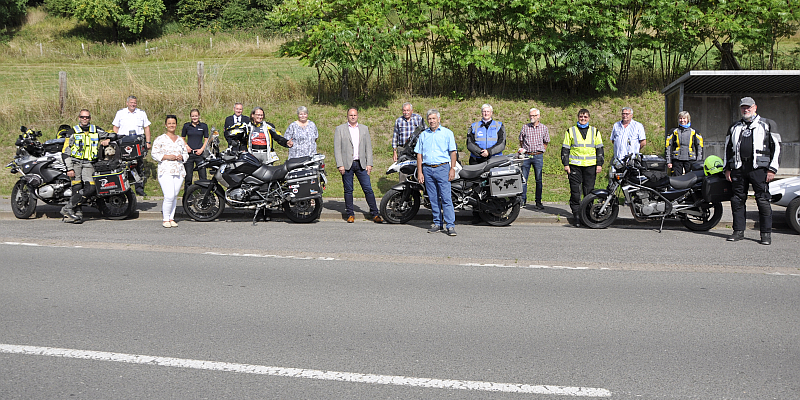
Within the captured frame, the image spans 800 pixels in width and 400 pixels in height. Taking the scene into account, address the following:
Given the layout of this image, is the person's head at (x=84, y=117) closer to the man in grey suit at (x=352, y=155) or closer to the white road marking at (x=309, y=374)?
the man in grey suit at (x=352, y=155)

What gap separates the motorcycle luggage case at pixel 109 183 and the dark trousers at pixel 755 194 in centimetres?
1002

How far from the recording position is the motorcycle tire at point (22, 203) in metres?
12.5

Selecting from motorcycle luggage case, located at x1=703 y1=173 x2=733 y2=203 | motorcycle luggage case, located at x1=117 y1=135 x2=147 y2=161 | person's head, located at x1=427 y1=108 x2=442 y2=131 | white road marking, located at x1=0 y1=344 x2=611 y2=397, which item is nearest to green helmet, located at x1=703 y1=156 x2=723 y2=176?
motorcycle luggage case, located at x1=703 y1=173 x2=733 y2=203

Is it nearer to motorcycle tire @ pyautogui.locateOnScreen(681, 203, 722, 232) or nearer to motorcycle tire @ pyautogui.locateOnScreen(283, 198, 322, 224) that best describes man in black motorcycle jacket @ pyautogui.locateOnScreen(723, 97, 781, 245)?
motorcycle tire @ pyautogui.locateOnScreen(681, 203, 722, 232)

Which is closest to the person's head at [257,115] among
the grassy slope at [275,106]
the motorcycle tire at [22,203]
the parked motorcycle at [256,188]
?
the parked motorcycle at [256,188]

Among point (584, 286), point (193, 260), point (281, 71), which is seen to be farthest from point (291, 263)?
point (281, 71)

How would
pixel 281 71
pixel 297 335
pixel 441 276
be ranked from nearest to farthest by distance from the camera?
1. pixel 297 335
2. pixel 441 276
3. pixel 281 71

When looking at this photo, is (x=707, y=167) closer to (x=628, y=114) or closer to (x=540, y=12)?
(x=628, y=114)

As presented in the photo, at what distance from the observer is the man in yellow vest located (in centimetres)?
1144

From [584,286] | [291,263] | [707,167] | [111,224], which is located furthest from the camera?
[111,224]

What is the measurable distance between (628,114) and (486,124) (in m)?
2.67

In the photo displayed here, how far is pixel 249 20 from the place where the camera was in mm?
58906

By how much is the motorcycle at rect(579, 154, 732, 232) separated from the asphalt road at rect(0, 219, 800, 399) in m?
0.70

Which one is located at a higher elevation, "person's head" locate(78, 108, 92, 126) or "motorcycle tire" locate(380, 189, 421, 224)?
"person's head" locate(78, 108, 92, 126)
